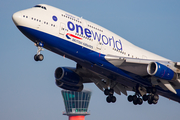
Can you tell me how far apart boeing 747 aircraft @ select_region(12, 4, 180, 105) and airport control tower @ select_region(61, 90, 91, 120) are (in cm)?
4724

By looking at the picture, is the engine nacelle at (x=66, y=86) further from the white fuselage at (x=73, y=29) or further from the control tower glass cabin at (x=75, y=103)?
the control tower glass cabin at (x=75, y=103)

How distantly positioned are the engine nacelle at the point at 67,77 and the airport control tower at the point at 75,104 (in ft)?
151

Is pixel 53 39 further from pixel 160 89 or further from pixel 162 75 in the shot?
pixel 160 89

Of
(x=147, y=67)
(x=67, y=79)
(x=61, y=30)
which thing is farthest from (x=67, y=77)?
(x=147, y=67)

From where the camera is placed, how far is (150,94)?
39688 mm

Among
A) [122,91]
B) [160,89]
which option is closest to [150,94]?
[160,89]

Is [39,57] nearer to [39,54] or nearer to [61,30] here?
[39,54]

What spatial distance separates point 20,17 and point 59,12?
439 centimetres

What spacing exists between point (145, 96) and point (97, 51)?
30.0ft

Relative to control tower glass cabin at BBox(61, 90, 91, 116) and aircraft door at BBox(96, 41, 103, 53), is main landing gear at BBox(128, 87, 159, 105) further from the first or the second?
control tower glass cabin at BBox(61, 90, 91, 116)

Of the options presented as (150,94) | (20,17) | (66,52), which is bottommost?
(150,94)

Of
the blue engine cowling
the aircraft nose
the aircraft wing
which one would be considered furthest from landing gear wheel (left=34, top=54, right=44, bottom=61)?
the blue engine cowling

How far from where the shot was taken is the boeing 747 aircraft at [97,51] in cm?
3334

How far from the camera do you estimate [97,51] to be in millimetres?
35656
